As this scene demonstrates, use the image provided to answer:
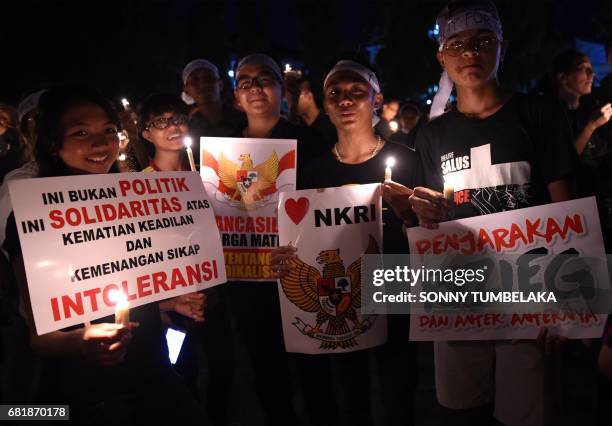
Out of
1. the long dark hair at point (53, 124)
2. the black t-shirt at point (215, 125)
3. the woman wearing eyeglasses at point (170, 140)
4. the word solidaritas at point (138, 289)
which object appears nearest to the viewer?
the word solidaritas at point (138, 289)

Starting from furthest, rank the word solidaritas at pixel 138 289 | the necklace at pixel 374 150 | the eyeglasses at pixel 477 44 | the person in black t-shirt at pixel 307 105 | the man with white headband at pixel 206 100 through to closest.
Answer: the person in black t-shirt at pixel 307 105 < the man with white headband at pixel 206 100 < the necklace at pixel 374 150 < the eyeglasses at pixel 477 44 < the word solidaritas at pixel 138 289

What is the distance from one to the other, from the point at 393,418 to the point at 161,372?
1326 millimetres

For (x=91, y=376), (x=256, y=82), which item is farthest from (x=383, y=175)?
(x=91, y=376)

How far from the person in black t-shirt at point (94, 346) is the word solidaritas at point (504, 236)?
1.47 metres

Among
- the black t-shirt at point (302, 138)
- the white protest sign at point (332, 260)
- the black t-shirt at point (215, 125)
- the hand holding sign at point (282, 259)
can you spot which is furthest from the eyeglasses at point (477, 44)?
the black t-shirt at point (215, 125)

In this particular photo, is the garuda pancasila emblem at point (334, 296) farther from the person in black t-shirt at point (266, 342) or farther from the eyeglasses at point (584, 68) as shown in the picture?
the eyeglasses at point (584, 68)

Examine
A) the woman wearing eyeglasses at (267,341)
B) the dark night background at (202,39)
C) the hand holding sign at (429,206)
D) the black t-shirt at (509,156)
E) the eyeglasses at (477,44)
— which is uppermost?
the dark night background at (202,39)

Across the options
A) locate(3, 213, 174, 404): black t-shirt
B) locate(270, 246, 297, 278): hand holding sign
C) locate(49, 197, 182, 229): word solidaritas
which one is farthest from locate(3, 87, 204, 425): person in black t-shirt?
locate(270, 246, 297, 278): hand holding sign

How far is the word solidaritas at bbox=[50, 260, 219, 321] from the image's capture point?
2.36m

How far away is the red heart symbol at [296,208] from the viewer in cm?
304

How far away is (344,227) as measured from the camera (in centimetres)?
301

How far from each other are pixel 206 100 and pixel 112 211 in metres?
2.55

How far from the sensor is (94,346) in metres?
2.26

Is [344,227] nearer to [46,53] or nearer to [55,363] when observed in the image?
[55,363]
